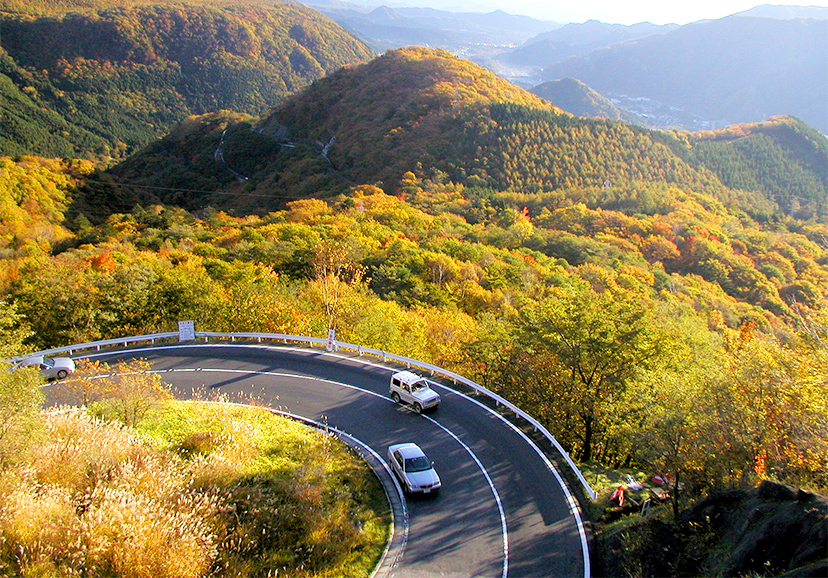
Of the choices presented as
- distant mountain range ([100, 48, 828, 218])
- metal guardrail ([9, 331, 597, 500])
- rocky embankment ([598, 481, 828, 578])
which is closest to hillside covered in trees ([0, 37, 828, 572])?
distant mountain range ([100, 48, 828, 218])

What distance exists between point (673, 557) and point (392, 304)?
94.0 ft

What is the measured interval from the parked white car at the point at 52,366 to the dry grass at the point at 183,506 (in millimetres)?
8356

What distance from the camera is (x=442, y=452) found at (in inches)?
834

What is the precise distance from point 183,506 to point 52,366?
15.5 m

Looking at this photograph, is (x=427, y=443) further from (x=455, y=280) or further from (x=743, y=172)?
(x=743, y=172)

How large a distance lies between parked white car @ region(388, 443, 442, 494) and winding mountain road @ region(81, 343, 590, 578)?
560mm

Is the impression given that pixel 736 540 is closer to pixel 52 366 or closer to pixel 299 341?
pixel 299 341

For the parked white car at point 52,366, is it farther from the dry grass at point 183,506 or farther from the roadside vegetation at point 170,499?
the dry grass at point 183,506

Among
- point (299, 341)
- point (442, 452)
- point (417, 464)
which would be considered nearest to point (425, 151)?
point (299, 341)

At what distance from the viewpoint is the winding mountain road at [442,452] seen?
15734 mm

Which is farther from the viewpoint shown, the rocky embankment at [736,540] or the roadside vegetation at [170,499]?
the roadside vegetation at [170,499]

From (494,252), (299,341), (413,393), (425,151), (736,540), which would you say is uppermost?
(425,151)

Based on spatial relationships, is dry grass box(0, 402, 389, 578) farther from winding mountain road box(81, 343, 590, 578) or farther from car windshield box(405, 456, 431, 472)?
winding mountain road box(81, 343, 590, 578)

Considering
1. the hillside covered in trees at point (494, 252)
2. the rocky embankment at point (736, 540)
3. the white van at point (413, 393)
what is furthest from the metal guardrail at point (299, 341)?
the rocky embankment at point (736, 540)
